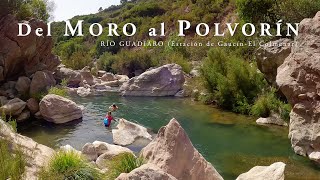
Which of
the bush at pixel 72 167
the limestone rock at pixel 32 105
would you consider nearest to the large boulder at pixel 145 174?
the bush at pixel 72 167

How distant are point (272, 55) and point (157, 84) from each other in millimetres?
14654

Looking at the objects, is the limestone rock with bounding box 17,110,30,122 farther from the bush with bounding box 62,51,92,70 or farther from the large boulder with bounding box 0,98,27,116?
Answer: the bush with bounding box 62,51,92,70

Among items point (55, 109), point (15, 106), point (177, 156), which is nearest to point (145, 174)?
point (177, 156)

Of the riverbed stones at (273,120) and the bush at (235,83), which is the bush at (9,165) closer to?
the riverbed stones at (273,120)

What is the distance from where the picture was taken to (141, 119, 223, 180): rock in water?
9.26 meters

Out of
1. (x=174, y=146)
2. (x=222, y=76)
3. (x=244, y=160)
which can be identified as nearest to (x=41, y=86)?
(x=222, y=76)

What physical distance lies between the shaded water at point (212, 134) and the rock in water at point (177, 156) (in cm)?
430

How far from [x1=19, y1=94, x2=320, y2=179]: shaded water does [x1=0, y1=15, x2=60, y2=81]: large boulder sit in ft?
15.6

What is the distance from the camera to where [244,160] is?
15.6 meters

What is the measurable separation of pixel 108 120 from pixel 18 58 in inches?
322

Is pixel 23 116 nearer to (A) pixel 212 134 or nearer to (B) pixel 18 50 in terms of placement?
(B) pixel 18 50

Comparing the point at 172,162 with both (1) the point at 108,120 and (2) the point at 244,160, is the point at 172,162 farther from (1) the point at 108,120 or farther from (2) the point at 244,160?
(1) the point at 108,120

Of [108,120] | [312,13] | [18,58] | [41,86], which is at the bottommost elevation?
[108,120]

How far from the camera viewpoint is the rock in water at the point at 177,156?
9258mm
